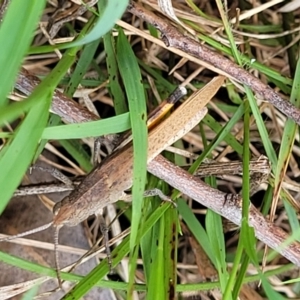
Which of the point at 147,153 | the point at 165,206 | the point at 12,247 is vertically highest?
the point at 147,153

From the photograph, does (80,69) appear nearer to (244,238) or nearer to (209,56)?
(209,56)

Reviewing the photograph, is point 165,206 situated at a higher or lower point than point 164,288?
higher

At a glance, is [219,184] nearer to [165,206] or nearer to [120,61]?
[165,206]

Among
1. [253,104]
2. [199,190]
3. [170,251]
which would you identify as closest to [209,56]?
[253,104]

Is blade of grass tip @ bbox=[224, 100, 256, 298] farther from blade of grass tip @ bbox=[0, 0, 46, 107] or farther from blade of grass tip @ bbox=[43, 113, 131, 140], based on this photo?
blade of grass tip @ bbox=[0, 0, 46, 107]

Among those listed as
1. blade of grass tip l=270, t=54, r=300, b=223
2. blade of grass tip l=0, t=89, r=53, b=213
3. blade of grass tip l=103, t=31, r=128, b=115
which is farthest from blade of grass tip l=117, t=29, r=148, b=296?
blade of grass tip l=270, t=54, r=300, b=223

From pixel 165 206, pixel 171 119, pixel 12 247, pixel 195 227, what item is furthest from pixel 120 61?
pixel 12 247
